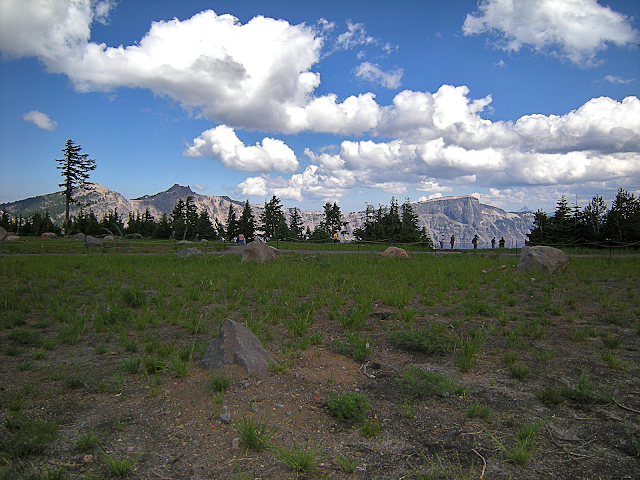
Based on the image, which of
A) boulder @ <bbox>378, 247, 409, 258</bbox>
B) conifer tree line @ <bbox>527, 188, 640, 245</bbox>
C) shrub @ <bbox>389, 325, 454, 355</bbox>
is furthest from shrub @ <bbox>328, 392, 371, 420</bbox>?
conifer tree line @ <bbox>527, 188, 640, 245</bbox>

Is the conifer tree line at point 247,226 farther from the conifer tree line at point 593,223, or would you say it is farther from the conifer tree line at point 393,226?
the conifer tree line at point 593,223

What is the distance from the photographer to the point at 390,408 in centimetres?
412

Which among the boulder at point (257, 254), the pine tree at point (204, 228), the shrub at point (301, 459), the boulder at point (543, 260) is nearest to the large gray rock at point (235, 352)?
the shrub at point (301, 459)

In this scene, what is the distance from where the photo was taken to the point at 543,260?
1495 cm

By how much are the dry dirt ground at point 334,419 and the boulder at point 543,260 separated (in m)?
9.89

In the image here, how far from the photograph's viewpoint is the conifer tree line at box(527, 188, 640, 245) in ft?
126

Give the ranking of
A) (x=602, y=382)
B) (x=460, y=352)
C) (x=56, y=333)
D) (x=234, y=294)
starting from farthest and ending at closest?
(x=234, y=294), (x=56, y=333), (x=460, y=352), (x=602, y=382)

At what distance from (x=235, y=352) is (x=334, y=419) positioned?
1861mm

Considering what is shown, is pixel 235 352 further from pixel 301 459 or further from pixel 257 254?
pixel 257 254

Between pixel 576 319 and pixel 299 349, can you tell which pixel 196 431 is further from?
pixel 576 319

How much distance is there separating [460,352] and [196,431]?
4.42 meters

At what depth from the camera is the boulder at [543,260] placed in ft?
48.4

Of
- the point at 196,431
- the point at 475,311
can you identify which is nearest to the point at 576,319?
the point at 475,311

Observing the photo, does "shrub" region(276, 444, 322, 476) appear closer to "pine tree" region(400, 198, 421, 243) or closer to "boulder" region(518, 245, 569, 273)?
"boulder" region(518, 245, 569, 273)
